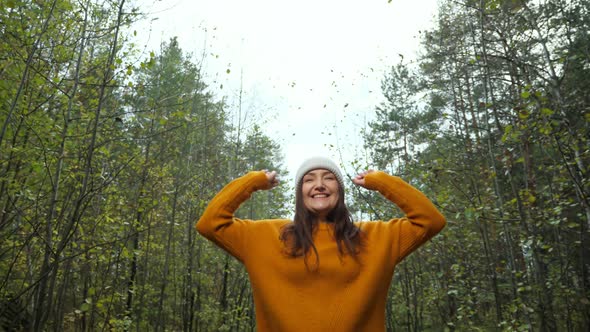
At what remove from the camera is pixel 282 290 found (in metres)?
2.01

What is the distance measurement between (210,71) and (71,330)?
729cm

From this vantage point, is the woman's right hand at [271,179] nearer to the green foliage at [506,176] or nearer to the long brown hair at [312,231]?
the long brown hair at [312,231]

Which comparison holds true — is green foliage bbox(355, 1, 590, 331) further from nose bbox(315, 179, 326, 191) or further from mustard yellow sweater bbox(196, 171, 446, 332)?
nose bbox(315, 179, 326, 191)

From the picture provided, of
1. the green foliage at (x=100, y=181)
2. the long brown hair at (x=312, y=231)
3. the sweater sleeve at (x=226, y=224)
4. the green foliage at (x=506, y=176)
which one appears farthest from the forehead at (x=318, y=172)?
the green foliage at (x=506, y=176)

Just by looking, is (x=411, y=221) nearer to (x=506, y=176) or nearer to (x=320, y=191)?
(x=320, y=191)

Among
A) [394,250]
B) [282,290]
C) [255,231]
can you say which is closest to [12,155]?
[255,231]

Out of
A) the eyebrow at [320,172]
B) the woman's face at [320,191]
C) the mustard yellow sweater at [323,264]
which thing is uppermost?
the eyebrow at [320,172]

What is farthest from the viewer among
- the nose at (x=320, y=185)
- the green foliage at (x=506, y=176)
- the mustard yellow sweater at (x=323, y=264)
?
the green foliage at (x=506, y=176)

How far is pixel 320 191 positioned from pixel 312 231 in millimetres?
234

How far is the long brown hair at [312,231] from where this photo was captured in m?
2.06

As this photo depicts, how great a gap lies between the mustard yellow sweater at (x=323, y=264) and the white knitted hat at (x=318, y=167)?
0.18 m

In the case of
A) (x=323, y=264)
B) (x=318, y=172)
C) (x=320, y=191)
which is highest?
(x=318, y=172)

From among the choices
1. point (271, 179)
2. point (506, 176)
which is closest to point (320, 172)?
point (271, 179)

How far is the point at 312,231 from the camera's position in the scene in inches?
85.7
